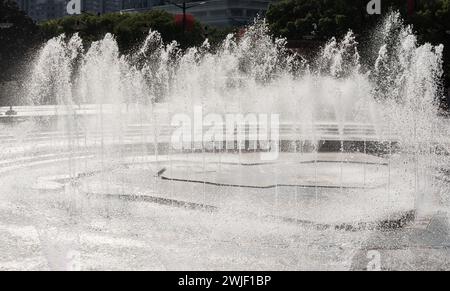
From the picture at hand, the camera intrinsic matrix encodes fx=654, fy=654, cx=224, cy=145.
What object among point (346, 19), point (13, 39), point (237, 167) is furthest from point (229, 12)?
point (237, 167)

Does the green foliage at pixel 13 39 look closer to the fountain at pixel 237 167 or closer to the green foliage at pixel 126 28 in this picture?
the fountain at pixel 237 167

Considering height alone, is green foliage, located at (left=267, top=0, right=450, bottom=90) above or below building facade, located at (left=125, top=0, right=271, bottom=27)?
below

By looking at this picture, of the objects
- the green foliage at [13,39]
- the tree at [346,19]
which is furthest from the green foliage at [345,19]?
the green foliage at [13,39]

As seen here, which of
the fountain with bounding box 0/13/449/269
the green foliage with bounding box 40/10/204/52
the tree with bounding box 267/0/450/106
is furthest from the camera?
the green foliage with bounding box 40/10/204/52

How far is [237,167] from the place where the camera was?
1516 centimetres

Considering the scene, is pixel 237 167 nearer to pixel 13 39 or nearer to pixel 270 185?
pixel 270 185

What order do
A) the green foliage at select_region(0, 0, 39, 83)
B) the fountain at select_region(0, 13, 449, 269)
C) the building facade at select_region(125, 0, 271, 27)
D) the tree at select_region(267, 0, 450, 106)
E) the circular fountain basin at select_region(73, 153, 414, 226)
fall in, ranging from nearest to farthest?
the fountain at select_region(0, 13, 449, 269), the circular fountain basin at select_region(73, 153, 414, 226), the tree at select_region(267, 0, 450, 106), the green foliage at select_region(0, 0, 39, 83), the building facade at select_region(125, 0, 271, 27)

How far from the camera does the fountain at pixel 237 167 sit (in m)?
9.13

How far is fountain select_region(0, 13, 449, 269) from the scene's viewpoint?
9.13 meters

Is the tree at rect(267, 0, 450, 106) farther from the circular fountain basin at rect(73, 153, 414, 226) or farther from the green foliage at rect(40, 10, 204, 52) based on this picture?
the circular fountain basin at rect(73, 153, 414, 226)

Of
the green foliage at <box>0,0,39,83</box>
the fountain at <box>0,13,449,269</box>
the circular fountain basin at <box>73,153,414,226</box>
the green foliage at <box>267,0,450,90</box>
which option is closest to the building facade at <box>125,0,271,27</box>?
the green foliage at <box>267,0,450,90</box>
